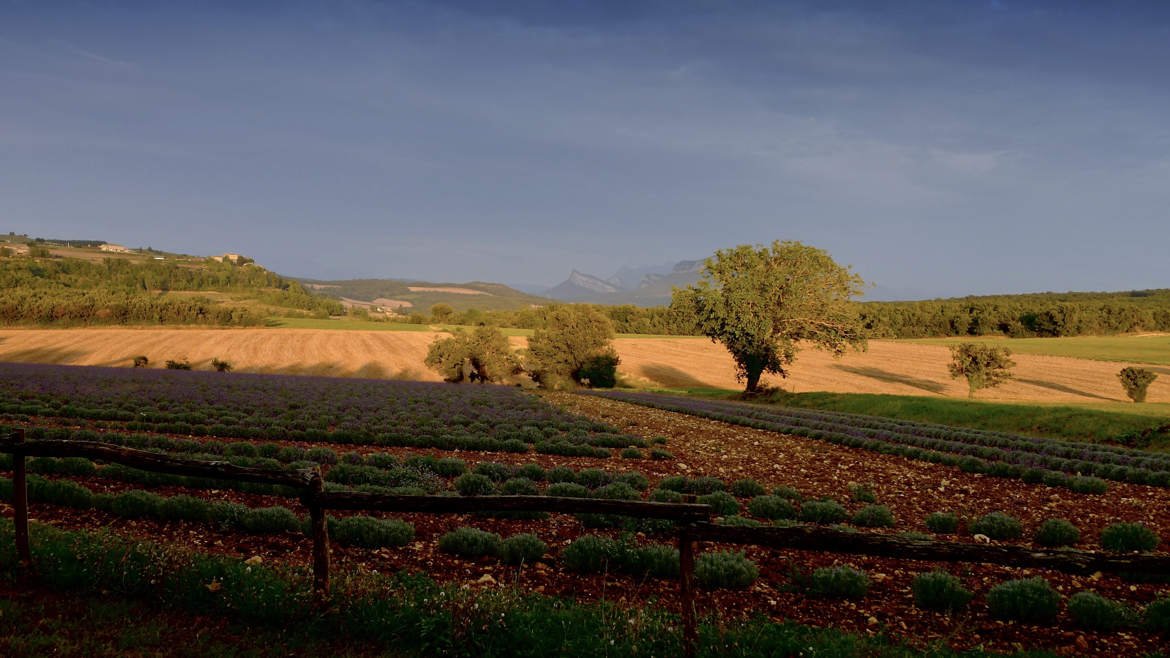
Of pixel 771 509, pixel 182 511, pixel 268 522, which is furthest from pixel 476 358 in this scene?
pixel 268 522

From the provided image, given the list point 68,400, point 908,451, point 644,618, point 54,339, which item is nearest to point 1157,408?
point 908,451

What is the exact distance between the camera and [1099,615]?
22.7 ft

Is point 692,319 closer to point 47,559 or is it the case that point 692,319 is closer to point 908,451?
point 908,451

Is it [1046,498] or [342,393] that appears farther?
[342,393]

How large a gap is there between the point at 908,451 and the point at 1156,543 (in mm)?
10696

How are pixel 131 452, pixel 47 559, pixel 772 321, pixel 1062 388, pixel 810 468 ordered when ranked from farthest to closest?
pixel 1062 388
pixel 772 321
pixel 810 468
pixel 131 452
pixel 47 559

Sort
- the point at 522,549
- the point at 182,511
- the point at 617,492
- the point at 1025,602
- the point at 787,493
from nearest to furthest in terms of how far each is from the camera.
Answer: the point at 1025,602, the point at 522,549, the point at 182,511, the point at 617,492, the point at 787,493

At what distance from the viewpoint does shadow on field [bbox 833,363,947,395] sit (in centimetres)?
6033

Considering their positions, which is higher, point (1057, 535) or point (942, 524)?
point (1057, 535)

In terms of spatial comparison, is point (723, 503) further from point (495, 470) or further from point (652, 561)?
point (495, 470)

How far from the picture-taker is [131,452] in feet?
23.8

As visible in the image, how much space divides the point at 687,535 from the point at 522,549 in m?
3.89

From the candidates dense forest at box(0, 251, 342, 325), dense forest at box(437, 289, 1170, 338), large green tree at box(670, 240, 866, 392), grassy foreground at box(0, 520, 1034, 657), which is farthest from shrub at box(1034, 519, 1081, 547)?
dense forest at box(0, 251, 342, 325)

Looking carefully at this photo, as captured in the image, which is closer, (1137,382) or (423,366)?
(1137,382)
